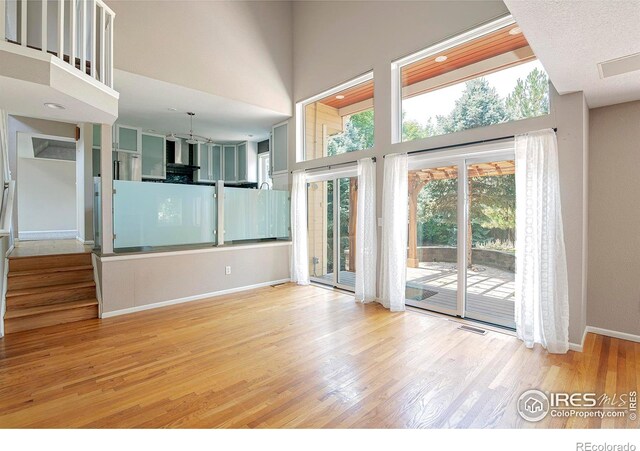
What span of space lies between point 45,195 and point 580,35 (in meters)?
11.0

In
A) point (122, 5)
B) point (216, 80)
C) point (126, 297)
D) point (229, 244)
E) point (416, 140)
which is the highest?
point (122, 5)

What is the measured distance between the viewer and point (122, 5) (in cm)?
374

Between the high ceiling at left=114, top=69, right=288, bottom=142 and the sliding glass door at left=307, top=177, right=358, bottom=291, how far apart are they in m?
1.68

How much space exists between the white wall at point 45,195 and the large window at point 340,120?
6.71 m

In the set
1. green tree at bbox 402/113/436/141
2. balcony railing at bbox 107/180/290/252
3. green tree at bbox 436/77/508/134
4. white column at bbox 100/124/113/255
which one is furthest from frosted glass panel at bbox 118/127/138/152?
green tree at bbox 436/77/508/134

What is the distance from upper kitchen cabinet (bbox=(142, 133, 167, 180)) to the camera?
652 centimetres

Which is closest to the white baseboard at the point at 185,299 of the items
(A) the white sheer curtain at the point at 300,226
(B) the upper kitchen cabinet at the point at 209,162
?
(A) the white sheer curtain at the point at 300,226

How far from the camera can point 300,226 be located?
5.53 m

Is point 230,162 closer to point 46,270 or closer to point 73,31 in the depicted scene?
point 46,270

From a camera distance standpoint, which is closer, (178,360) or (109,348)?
(178,360)

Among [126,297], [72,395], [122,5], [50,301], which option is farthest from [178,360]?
[122,5]

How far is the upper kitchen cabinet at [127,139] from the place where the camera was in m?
6.03
